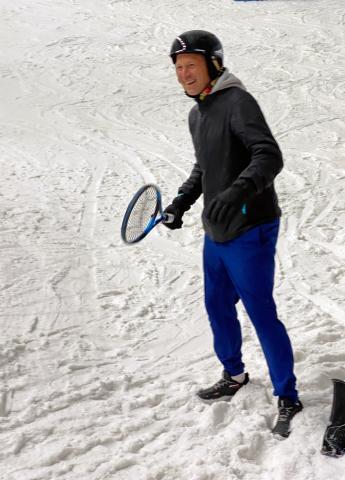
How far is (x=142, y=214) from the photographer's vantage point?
3.70 m

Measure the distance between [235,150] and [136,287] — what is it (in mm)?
2574

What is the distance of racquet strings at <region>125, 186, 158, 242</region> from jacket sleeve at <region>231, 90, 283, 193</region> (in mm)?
941

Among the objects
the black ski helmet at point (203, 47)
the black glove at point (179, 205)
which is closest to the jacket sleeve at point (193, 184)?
the black glove at point (179, 205)

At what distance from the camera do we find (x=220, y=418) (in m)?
3.39

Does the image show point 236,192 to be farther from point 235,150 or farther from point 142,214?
point 142,214

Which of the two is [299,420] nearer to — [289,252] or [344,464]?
[344,464]

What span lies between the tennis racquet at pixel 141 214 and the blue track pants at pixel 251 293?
1.64 feet

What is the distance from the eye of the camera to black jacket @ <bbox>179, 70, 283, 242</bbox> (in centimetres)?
279

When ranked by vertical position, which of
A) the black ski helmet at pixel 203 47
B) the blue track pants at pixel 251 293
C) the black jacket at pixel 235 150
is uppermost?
the black ski helmet at pixel 203 47

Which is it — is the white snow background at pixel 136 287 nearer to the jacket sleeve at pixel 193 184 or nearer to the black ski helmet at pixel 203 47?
the jacket sleeve at pixel 193 184

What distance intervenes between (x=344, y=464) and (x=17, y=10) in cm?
1748

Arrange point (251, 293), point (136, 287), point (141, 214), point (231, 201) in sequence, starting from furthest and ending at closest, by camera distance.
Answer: point (136, 287)
point (141, 214)
point (251, 293)
point (231, 201)

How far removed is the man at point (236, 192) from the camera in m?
2.78

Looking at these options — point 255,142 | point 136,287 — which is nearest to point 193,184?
point 255,142
